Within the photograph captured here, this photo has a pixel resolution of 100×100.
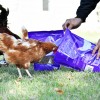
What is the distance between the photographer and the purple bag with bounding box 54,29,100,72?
518 centimetres

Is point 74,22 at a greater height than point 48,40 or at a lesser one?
greater

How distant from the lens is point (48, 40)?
5.39 m

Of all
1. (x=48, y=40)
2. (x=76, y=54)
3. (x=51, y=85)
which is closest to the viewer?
(x=51, y=85)

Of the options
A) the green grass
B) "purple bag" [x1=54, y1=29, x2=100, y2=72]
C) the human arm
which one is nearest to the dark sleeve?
the human arm

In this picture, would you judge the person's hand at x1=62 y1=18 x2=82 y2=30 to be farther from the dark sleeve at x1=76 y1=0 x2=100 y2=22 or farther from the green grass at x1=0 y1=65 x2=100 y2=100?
the green grass at x1=0 y1=65 x2=100 y2=100

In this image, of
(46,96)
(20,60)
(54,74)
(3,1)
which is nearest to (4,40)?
(20,60)

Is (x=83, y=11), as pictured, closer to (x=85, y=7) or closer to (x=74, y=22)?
(x=85, y=7)

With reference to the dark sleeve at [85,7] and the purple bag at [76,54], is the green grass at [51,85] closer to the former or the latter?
the purple bag at [76,54]

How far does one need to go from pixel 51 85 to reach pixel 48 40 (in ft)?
3.18

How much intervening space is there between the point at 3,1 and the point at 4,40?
372 inches

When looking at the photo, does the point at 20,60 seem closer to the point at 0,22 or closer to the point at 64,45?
the point at 64,45

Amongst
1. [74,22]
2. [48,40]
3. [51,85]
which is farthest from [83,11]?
[51,85]

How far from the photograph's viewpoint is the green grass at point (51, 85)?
13.4 ft

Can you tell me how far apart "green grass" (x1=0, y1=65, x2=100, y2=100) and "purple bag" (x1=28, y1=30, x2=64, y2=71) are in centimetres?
12
